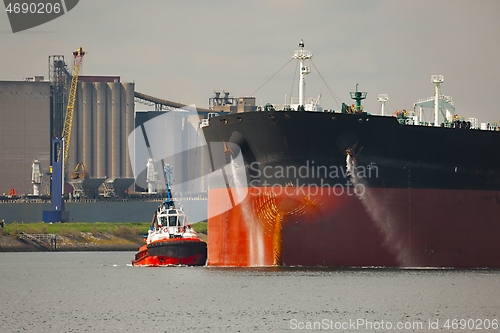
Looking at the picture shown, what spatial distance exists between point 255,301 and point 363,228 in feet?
24.9

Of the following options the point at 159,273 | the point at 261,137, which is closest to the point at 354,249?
the point at 261,137

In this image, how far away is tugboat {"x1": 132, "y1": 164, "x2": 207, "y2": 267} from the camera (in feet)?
144

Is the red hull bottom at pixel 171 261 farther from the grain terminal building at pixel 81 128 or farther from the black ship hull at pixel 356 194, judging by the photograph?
the grain terminal building at pixel 81 128

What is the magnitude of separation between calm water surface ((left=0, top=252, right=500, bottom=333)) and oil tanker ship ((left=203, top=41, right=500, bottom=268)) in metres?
0.83

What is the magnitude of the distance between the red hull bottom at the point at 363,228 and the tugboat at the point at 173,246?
429 cm

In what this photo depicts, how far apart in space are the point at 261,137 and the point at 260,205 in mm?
2460

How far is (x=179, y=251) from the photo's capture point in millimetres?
43844

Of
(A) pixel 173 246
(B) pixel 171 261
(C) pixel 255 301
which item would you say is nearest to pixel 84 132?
(B) pixel 171 261

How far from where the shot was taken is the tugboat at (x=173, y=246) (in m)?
43.8

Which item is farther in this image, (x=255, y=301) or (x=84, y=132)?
(x=84, y=132)

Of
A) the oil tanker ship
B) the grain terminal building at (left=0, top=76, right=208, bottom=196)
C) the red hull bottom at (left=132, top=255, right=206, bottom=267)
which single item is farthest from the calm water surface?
the grain terminal building at (left=0, top=76, right=208, bottom=196)

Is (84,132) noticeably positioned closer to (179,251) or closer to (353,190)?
(179,251)

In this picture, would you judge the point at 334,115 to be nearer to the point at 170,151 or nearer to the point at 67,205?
the point at 67,205

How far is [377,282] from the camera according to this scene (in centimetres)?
3394
